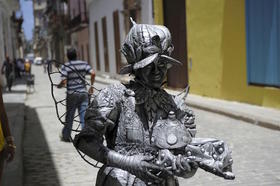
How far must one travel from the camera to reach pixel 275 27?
9.84 metres

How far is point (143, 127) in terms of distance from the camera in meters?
2.39

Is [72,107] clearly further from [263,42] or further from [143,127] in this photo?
[263,42]

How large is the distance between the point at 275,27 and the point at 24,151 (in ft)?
18.1

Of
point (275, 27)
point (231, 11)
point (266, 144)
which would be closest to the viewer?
point (266, 144)

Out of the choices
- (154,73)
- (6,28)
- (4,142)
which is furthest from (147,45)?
(6,28)

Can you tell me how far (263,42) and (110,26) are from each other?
15880 mm

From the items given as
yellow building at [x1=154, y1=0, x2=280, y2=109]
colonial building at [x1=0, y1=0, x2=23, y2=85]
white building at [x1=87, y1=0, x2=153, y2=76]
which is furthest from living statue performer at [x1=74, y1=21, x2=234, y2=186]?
colonial building at [x1=0, y1=0, x2=23, y2=85]

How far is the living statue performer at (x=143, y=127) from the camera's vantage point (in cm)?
222

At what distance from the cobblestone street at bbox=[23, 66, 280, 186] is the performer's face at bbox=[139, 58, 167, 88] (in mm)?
3121

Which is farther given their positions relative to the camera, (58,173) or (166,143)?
(58,173)

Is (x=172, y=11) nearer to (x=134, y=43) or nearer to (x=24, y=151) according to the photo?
(x=24, y=151)

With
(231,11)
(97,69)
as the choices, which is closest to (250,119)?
(231,11)

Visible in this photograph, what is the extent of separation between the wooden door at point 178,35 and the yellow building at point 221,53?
527 millimetres

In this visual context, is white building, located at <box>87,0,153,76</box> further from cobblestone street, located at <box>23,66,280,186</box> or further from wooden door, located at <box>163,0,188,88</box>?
cobblestone street, located at <box>23,66,280,186</box>
